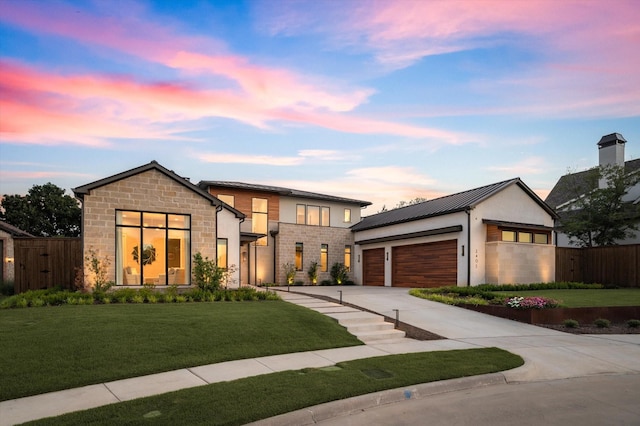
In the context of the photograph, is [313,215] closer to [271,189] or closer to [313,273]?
[271,189]

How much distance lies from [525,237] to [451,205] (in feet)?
13.8

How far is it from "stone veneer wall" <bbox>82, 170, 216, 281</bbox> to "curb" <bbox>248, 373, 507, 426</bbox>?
12.4m

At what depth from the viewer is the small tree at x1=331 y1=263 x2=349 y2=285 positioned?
30141mm

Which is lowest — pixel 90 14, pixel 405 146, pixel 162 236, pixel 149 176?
pixel 162 236

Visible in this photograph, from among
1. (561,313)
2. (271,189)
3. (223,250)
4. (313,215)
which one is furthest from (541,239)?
(223,250)

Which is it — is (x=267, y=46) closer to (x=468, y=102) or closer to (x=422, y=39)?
(x=422, y=39)

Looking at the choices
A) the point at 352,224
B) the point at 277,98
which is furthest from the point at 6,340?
the point at 352,224

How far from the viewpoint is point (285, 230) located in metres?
28.9

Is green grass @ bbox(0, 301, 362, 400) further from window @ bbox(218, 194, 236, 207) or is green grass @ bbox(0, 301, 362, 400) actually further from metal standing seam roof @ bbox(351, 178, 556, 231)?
window @ bbox(218, 194, 236, 207)

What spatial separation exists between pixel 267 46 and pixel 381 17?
156 inches

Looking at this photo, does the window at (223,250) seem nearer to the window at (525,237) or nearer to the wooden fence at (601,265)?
the window at (525,237)

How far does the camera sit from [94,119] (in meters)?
17.5

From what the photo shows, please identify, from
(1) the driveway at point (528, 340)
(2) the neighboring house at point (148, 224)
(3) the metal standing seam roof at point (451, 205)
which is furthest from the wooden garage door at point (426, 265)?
(2) the neighboring house at point (148, 224)

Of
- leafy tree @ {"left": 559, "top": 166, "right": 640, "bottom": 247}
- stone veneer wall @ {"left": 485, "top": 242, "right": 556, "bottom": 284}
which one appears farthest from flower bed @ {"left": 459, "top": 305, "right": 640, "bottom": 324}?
leafy tree @ {"left": 559, "top": 166, "right": 640, "bottom": 247}
